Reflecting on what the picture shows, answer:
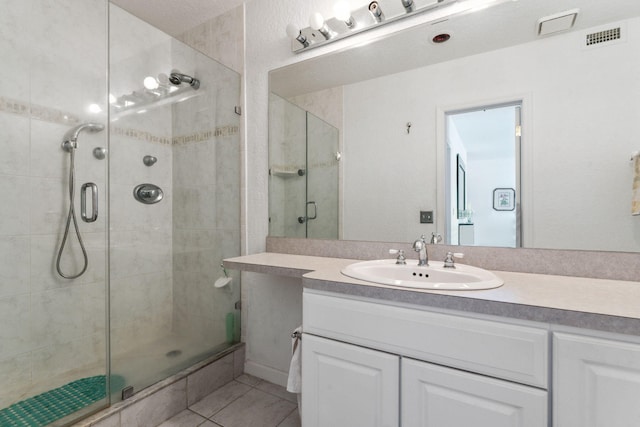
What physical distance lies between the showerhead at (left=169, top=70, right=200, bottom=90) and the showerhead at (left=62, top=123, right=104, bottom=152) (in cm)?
49

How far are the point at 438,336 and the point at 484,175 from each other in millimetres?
768

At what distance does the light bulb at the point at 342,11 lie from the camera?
151 centimetres

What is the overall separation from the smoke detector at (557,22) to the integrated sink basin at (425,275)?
3.23ft

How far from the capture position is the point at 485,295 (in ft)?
2.87

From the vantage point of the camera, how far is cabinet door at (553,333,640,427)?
2.29 feet

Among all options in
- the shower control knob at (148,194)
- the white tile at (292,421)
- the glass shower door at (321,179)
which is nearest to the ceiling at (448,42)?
the glass shower door at (321,179)

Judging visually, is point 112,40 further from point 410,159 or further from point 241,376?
point 241,376

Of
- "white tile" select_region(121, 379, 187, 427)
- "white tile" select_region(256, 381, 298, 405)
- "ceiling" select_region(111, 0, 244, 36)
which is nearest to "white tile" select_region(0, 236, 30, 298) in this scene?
"white tile" select_region(121, 379, 187, 427)

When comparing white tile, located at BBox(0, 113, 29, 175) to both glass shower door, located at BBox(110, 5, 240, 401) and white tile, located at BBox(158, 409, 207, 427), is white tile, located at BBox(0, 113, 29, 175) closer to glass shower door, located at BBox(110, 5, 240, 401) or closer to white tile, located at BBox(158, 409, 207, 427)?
glass shower door, located at BBox(110, 5, 240, 401)

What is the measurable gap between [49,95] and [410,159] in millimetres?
1980

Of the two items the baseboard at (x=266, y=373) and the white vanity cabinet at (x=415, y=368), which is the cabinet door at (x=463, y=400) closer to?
the white vanity cabinet at (x=415, y=368)

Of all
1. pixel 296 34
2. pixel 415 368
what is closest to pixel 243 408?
pixel 415 368

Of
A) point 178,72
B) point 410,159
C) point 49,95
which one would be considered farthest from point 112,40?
point 410,159

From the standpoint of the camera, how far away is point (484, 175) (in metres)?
1.31
